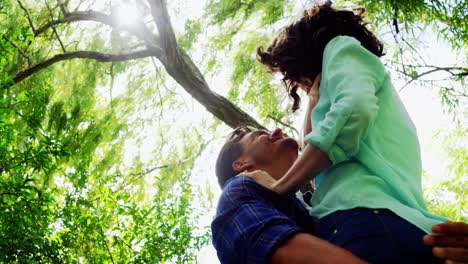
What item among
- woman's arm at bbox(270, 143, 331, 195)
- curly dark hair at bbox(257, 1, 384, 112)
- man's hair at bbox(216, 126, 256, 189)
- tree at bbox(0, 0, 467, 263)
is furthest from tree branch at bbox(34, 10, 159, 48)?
woman's arm at bbox(270, 143, 331, 195)


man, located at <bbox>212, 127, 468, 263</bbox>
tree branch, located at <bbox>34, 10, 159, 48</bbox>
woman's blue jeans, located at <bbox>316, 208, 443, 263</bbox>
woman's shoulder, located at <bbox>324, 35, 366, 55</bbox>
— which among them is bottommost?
woman's blue jeans, located at <bbox>316, 208, 443, 263</bbox>

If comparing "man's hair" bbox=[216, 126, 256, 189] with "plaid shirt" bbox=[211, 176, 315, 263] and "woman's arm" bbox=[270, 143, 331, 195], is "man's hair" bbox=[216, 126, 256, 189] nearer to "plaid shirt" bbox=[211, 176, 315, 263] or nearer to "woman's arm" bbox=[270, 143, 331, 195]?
"plaid shirt" bbox=[211, 176, 315, 263]

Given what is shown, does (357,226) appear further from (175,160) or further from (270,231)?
(175,160)

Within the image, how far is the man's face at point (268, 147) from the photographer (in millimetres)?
1678

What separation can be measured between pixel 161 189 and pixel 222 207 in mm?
3059

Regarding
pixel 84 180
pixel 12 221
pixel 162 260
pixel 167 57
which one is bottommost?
pixel 162 260

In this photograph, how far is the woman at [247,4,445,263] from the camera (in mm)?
1033

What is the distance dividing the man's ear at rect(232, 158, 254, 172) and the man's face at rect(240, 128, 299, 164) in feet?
0.06

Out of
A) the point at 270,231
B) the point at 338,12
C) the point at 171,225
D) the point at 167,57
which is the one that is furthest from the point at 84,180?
the point at 270,231

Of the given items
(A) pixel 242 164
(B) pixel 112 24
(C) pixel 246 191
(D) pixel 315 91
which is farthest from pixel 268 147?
(B) pixel 112 24

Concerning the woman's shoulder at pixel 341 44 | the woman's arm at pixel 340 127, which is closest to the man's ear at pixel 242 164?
the woman's arm at pixel 340 127

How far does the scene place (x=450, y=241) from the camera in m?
1.02

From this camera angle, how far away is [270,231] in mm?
1056

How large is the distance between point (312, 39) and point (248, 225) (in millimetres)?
721
